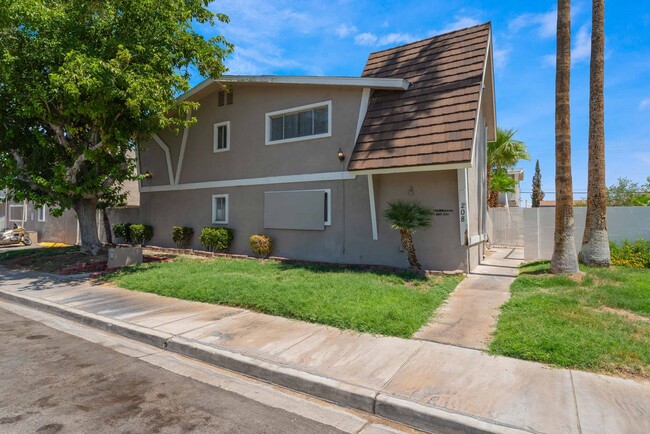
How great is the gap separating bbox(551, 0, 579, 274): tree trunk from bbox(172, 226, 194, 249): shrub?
13.5 m

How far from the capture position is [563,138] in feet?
33.2

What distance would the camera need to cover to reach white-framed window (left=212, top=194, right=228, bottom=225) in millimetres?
15625

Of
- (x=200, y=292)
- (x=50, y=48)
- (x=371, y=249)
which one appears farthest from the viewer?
(x=371, y=249)

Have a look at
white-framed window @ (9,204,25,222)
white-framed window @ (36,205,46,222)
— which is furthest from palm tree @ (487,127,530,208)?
white-framed window @ (9,204,25,222)

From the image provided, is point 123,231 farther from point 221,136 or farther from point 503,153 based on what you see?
point 503,153

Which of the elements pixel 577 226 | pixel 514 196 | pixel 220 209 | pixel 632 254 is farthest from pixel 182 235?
pixel 514 196

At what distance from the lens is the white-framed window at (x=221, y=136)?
15680 millimetres

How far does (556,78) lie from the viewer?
10.3 meters

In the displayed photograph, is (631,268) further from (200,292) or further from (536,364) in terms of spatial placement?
(200,292)

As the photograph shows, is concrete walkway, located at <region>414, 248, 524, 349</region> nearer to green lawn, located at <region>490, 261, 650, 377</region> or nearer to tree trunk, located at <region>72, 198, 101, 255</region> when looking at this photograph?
green lawn, located at <region>490, 261, 650, 377</region>

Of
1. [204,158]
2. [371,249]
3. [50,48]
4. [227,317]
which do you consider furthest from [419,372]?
[204,158]

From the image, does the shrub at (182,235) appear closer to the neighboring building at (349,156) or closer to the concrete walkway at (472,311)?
the neighboring building at (349,156)

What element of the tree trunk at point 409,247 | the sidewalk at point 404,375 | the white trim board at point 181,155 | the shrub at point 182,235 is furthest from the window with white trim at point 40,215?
the tree trunk at point 409,247

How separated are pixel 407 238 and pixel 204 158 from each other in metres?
9.95
